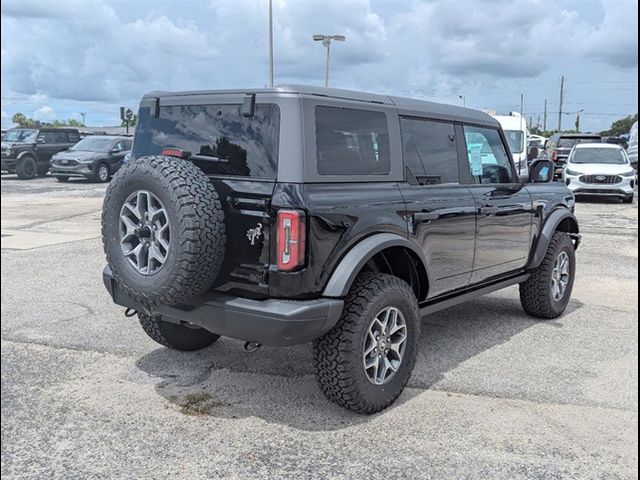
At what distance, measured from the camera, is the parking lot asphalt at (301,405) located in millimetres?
3219

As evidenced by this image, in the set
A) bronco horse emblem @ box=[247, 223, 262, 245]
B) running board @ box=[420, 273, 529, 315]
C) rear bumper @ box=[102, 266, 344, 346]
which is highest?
bronco horse emblem @ box=[247, 223, 262, 245]

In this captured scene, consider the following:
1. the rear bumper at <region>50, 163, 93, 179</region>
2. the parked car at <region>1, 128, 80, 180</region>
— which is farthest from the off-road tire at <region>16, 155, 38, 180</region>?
the rear bumper at <region>50, 163, 93, 179</region>

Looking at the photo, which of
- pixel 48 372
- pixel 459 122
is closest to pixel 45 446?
pixel 48 372

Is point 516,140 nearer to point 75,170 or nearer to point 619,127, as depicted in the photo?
point 75,170

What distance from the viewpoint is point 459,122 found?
4953 mm

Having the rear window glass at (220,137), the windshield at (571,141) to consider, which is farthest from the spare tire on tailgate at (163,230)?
the windshield at (571,141)

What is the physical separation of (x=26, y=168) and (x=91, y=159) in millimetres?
3069

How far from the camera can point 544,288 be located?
227 inches

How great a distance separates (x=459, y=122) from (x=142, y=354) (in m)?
2.97

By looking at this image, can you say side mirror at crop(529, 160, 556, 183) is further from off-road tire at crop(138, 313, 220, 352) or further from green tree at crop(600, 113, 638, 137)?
green tree at crop(600, 113, 638, 137)

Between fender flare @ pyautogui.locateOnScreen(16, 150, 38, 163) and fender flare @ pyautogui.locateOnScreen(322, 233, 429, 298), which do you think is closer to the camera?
fender flare @ pyautogui.locateOnScreen(322, 233, 429, 298)

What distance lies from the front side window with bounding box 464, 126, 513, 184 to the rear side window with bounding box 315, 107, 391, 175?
1.14 m

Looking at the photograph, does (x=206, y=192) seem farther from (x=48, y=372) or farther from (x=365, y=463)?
(x=48, y=372)

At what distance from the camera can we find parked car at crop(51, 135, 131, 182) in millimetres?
21547
